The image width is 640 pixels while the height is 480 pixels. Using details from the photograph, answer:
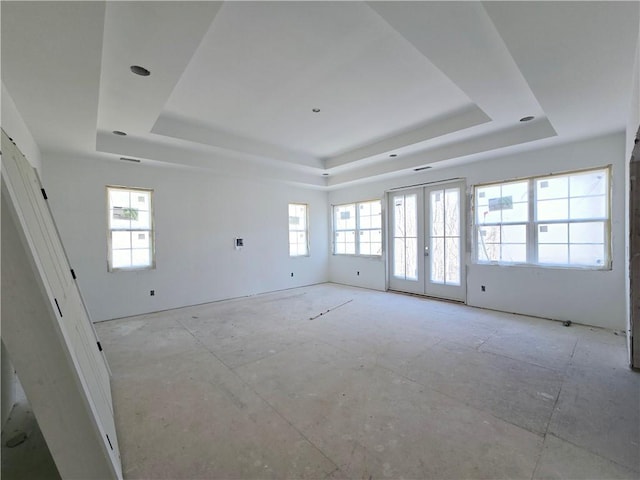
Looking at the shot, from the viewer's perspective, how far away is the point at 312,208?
7.57 m

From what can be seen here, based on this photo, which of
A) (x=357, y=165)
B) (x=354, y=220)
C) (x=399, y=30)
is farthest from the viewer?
(x=354, y=220)

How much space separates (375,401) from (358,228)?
5.27m

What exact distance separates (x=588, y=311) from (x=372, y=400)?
380 centimetres

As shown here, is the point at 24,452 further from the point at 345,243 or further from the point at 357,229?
the point at 345,243

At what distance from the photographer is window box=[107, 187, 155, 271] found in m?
4.77

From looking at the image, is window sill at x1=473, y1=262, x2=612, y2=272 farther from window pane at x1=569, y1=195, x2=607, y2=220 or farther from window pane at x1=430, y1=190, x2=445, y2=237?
window pane at x1=430, y1=190, x2=445, y2=237

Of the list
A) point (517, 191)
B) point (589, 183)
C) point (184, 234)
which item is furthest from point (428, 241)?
point (184, 234)

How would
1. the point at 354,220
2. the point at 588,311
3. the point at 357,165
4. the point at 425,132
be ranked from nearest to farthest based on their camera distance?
the point at 588,311
the point at 425,132
the point at 357,165
the point at 354,220

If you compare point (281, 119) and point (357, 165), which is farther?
point (357, 165)

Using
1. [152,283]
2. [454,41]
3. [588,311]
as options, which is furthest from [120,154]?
[588,311]

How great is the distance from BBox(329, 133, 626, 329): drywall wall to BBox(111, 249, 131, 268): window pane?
574cm

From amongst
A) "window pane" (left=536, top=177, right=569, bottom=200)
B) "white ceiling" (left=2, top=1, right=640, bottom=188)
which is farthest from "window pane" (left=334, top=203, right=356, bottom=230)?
"window pane" (left=536, top=177, right=569, bottom=200)

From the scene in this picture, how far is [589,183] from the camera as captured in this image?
4.07 meters

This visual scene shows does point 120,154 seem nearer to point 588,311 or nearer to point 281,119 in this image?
point 281,119
